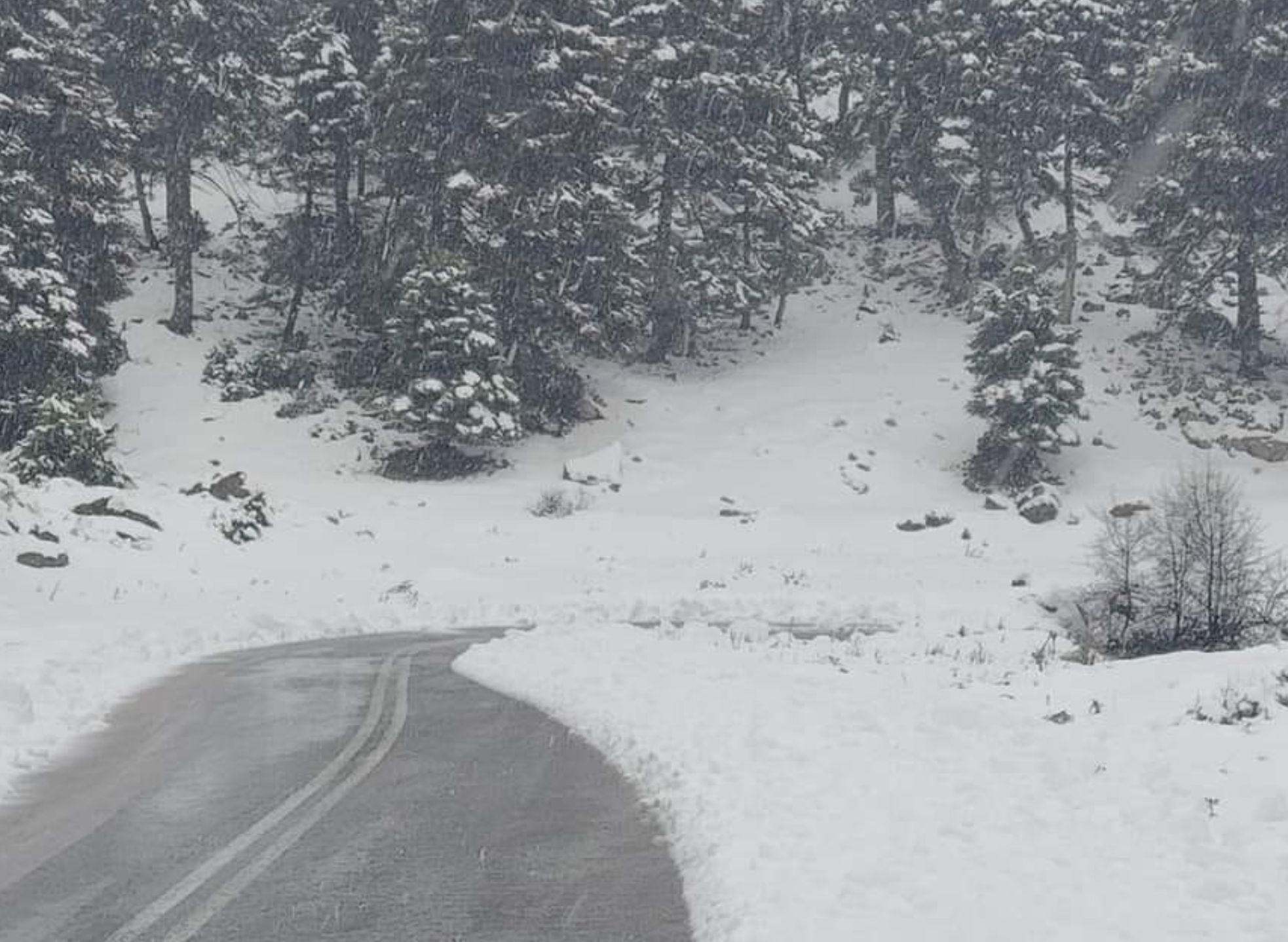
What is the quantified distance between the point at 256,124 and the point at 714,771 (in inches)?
1410

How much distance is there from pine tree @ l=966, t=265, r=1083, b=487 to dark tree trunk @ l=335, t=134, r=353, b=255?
2051 centimetres

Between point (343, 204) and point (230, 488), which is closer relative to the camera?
point (230, 488)

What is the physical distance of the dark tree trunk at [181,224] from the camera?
1442 inches

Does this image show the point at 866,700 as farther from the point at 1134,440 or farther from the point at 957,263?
the point at 957,263

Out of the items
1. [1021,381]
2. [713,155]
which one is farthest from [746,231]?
[1021,381]

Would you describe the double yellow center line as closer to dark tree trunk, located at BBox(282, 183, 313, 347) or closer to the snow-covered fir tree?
dark tree trunk, located at BBox(282, 183, 313, 347)

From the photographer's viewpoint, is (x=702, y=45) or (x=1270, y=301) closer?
(x=702, y=45)

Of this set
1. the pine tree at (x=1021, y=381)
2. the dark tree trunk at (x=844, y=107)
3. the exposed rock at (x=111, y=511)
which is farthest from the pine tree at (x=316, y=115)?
the dark tree trunk at (x=844, y=107)

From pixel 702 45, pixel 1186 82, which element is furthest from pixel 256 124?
pixel 1186 82

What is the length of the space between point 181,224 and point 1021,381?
26.0 metres

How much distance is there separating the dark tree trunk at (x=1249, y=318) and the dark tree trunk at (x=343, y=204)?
92.6ft

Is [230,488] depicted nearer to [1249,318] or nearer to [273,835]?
[273,835]

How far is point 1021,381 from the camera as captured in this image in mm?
31359

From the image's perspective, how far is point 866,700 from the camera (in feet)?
33.2
